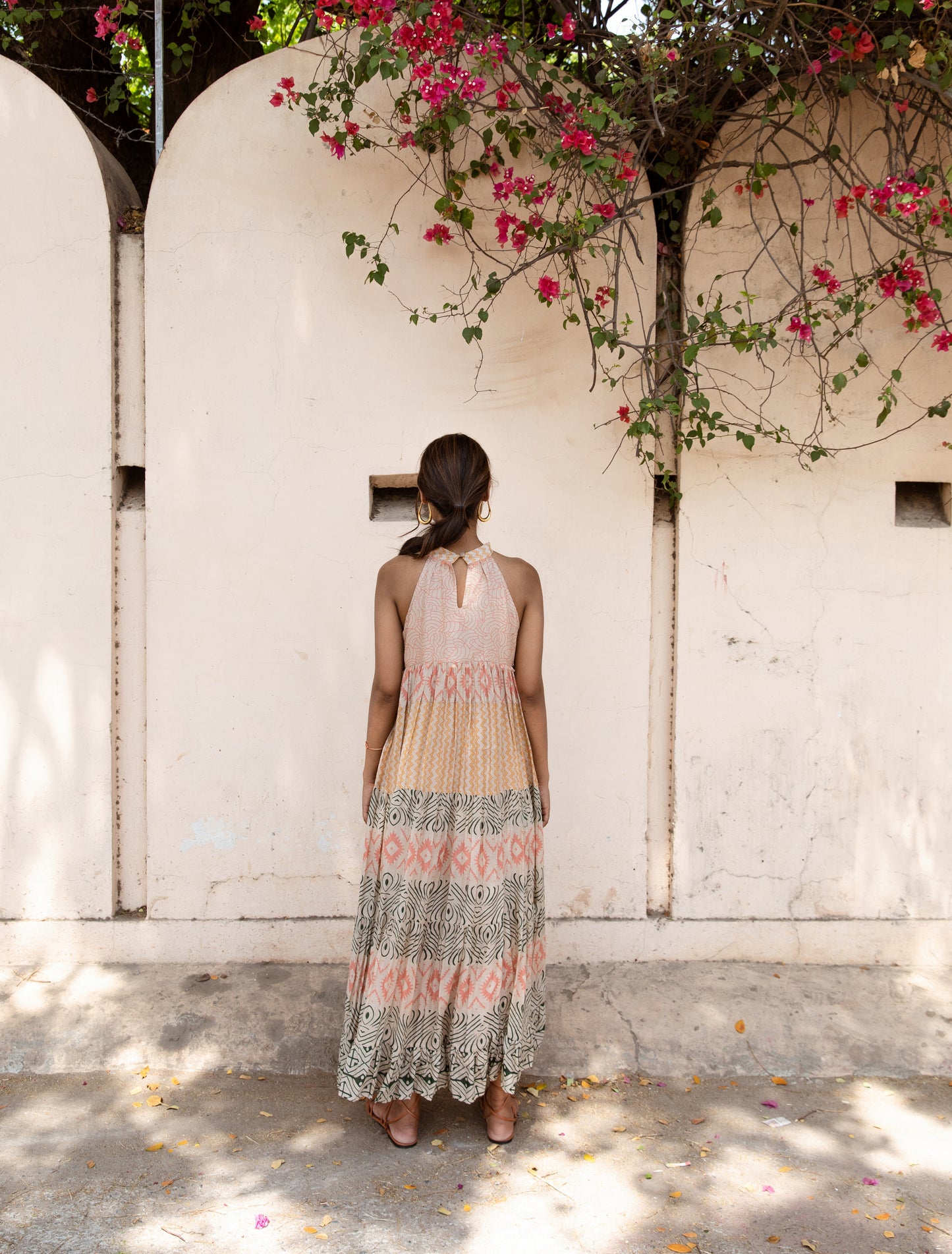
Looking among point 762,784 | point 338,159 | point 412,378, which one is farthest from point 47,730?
point 762,784

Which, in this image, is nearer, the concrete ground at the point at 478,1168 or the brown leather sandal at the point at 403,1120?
the concrete ground at the point at 478,1168

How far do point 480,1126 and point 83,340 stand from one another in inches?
112

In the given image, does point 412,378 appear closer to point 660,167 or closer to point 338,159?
point 338,159

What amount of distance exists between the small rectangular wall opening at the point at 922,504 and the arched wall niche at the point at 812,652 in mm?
71

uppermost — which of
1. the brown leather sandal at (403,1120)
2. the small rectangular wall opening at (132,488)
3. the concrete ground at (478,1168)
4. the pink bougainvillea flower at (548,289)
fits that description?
the pink bougainvillea flower at (548,289)

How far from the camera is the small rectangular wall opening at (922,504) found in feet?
11.9

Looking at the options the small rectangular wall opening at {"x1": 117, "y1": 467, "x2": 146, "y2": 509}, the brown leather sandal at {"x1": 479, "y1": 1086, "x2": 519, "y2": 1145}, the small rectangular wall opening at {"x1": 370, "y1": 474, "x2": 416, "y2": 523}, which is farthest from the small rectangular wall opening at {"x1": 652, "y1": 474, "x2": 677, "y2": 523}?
the brown leather sandal at {"x1": 479, "y1": 1086, "x2": 519, "y2": 1145}

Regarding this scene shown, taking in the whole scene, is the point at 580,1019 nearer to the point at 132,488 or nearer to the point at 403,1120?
the point at 403,1120

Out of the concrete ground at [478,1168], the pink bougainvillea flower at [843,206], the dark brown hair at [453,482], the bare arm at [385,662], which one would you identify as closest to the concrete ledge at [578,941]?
the concrete ground at [478,1168]

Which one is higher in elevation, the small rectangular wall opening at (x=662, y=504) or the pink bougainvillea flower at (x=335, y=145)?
the pink bougainvillea flower at (x=335, y=145)

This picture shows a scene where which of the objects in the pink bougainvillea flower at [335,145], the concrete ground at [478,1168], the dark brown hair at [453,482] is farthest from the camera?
the pink bougainvillea flower at [335,145]

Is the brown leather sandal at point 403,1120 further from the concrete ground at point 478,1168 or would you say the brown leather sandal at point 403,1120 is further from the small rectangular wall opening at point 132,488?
the small rectangular wall opening at point 132,488

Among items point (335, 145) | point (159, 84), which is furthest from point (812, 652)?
point (159, 84)

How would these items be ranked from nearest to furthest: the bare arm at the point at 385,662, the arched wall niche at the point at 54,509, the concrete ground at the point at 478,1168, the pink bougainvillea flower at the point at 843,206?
1. the concrete ground at the point at 478,1168
2. the bare arm at the point at 385,662
3. the pink bougainvillea flower at the point at 843,206
4. the arched wall niche at the point at 54,509
